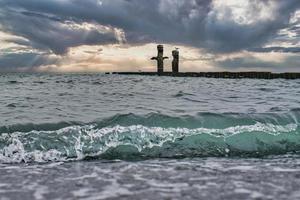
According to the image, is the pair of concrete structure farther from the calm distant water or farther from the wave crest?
the wave crest

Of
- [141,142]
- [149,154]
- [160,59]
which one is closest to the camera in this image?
[149,154]

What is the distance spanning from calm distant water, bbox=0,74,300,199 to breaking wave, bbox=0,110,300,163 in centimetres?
→ 1

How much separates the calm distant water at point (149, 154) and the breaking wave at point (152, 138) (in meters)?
0.01

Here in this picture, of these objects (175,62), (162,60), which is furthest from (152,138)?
(162,60)

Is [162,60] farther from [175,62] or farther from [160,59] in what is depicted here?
[175,62]

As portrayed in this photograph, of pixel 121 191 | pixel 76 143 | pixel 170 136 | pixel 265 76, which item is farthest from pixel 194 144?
pixel 265 76

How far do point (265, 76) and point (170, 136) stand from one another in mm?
40874

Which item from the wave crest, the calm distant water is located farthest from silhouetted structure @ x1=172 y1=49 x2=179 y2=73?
the wave crest

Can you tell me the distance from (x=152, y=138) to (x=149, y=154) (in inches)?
27.2

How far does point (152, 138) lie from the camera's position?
21.1 feet

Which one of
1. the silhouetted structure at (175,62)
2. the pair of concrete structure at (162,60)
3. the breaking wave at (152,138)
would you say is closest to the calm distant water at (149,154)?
the breaking wave at (152,138)

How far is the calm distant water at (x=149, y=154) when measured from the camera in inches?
148

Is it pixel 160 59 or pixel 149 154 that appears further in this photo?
pixel 160 59

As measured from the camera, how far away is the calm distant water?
375cm
